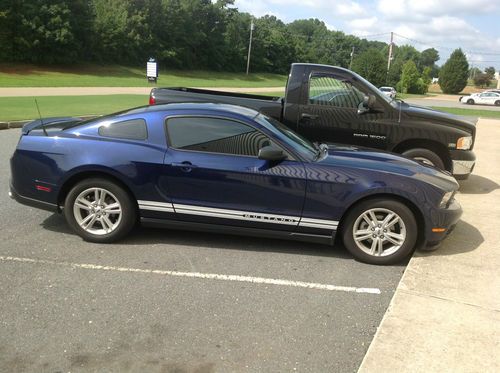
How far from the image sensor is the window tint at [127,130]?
4730 mm

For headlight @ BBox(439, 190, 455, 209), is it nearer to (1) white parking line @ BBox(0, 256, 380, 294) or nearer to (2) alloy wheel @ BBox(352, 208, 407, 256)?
(2) alloy wheel @ BBox(352, 208, 407, 256)

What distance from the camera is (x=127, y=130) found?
477 centimetres

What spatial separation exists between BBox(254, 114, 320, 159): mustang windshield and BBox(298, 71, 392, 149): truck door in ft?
6.10

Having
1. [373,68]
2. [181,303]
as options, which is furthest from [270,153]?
[373,68]

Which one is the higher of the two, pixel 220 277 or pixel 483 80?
pixel 483 80

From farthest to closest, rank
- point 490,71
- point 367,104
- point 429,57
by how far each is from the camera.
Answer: point 429,57, point 490,71, point 367,104

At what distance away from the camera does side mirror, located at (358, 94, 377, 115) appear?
6.85 metres

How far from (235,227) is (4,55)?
4957cm

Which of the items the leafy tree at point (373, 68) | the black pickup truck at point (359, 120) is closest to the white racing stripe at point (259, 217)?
the black pickup truck at point (359, 120)

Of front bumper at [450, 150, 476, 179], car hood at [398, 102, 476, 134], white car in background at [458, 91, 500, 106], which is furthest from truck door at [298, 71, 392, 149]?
white car in background at [458, 91, 500, 106]

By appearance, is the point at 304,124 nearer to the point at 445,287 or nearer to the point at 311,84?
the point at 311,84

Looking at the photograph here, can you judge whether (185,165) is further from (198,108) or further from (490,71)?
(490,71)

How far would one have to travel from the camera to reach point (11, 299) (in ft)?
11.7

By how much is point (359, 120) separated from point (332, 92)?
0.58 meters
